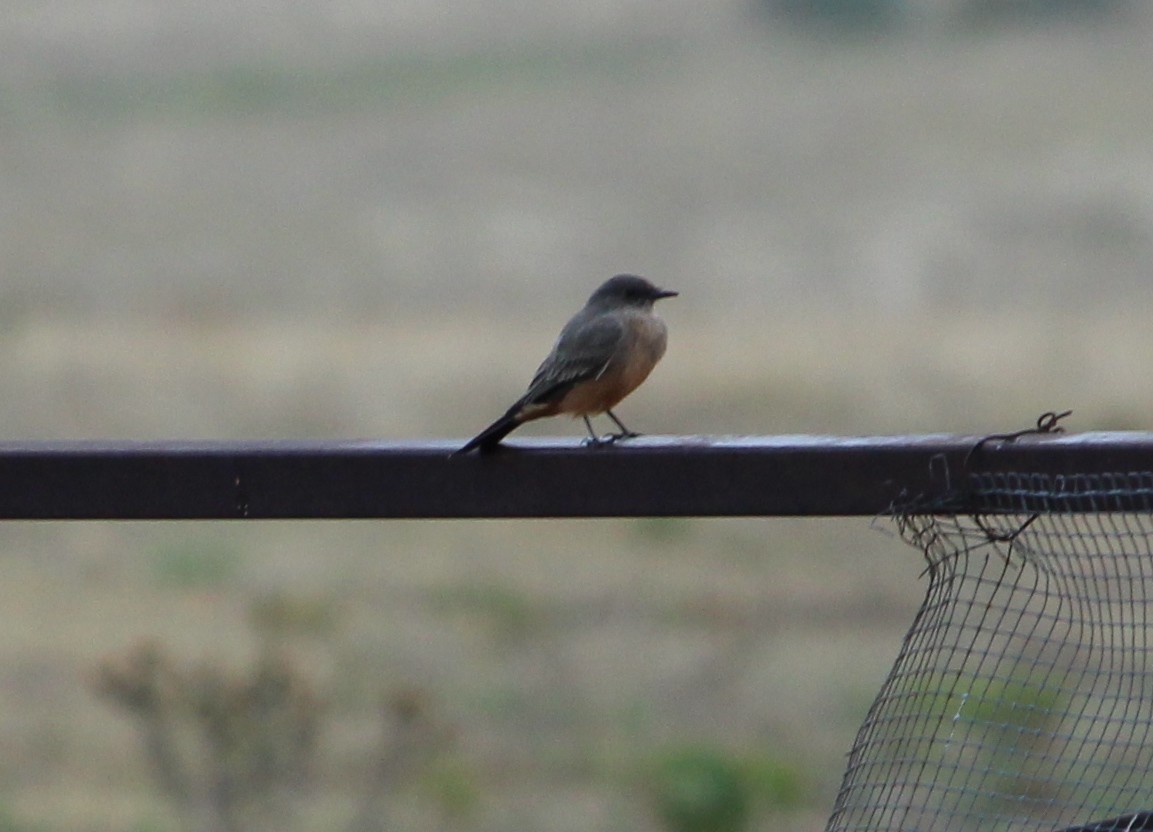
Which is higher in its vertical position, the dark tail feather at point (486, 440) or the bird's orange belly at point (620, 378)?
the dark tail feather at point (486, 440)

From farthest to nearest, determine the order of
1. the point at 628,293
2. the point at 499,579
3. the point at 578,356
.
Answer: the point at 499,579, the point at 628,293, the point at 578,356

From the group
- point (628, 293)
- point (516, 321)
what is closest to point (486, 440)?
point (628, 293)

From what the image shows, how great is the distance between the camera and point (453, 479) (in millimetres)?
2875

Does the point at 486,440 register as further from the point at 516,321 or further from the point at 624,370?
the point at 516,321

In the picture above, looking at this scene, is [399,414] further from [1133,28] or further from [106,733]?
[1133,28]

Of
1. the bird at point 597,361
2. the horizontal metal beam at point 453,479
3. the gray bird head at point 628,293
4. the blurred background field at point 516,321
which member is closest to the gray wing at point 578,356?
the bird at point 597,361

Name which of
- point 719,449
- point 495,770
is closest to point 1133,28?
point 495,770

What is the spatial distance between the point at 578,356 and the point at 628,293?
48 centimetres

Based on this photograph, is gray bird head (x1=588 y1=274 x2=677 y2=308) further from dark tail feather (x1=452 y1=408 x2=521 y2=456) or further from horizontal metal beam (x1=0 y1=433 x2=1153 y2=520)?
horizontal metal beam (x1=0 y1=433 x2=1153 y2=520)

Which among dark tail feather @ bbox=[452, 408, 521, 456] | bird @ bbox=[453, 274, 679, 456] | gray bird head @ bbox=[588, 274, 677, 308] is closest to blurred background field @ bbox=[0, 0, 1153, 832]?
gray bird head @ bbox=[588, 274, 677, 308]

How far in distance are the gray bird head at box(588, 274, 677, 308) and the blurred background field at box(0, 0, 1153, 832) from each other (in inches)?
79.8

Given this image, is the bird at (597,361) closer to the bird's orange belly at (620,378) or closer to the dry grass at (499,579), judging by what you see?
the bird's orange belly at (620,378)

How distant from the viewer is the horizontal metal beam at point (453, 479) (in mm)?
2791

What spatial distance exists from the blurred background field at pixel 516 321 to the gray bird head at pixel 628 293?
203 centimetres
